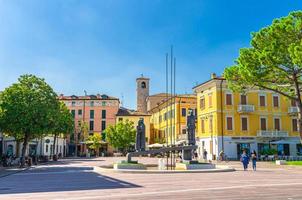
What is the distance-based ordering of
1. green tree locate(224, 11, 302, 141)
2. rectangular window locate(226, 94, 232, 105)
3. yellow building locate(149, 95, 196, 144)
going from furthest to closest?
yellow building locate(149, 95, 196, 144) < rectangular window locate(226, 94, 232, 105) < green tree locate(224, 11, 302, 141)

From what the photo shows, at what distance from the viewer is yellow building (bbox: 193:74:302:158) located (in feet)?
157

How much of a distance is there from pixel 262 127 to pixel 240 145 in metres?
4.21

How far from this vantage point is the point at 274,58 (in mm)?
29359

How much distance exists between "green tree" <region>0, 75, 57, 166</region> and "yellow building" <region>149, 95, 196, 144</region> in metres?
19.3

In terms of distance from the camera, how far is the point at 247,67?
1225 inches

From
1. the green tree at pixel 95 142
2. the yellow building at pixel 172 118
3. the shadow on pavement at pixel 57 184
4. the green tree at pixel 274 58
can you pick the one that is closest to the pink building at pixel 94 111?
the green tree at pixel 95 142

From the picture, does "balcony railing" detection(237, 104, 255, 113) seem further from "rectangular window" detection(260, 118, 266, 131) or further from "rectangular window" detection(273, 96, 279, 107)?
"rectangular window" detection(273, 96, 279, 107)

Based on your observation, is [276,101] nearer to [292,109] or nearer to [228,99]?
[292,109]

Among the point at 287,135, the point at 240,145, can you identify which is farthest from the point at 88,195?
the point at 287,135

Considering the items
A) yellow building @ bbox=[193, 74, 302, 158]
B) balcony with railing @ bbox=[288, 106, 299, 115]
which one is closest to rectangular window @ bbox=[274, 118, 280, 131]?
yellow building @ bbox=[193, 74, 302, 158]

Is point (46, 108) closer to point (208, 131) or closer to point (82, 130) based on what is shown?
point (208, 131)

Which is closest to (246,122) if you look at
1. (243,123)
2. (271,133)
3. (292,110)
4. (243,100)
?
(243,123)

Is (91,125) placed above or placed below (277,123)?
above

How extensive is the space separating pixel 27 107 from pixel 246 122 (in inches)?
1147
